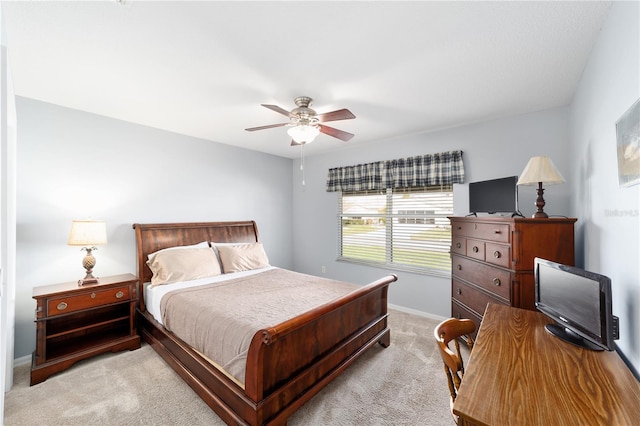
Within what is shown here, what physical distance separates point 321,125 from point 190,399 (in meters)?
2.56

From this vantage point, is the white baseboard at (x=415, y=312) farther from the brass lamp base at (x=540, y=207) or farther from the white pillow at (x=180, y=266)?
the white pillow at (x=180, y=266)

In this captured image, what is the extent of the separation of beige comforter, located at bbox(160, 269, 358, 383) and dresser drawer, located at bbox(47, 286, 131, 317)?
505 millimetres

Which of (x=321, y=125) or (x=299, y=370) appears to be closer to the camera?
(x=299, y=370)

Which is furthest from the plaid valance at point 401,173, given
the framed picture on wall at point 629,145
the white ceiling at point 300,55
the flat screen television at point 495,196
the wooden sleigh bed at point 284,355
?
the framed picture on wall at point 629,145

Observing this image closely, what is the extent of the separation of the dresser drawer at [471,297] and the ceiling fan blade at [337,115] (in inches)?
79.2

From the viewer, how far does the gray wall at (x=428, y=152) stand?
2830 mm

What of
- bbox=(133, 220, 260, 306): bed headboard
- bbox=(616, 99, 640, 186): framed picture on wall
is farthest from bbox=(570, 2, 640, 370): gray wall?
bbox=(133, 220, 260, 306): bed headboard

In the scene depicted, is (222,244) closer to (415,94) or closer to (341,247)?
(341,247)

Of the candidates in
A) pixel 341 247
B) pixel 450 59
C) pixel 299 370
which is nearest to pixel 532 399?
pixel 299 370

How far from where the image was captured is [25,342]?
8.42 feet

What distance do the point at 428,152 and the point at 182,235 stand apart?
138 inches

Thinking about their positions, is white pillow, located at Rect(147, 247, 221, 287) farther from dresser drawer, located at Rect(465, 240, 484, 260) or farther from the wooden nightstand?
dresser drawer, located at Rect(465, 240, 484, 260)

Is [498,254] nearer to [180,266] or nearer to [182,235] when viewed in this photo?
[180,266]

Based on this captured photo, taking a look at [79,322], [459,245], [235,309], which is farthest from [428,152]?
[79,322]
